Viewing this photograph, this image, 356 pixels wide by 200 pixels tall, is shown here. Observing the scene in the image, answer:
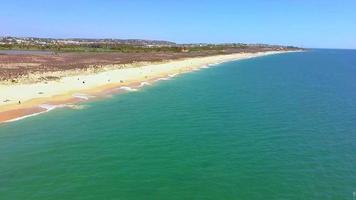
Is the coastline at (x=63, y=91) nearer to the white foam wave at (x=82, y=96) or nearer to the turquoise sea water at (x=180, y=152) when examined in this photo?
the white foam wave at (x=82, y=96)

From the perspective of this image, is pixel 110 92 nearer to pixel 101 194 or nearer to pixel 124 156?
pixel 124 156

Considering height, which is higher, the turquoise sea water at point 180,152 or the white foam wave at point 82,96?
the turquoise sea water at point 180,152

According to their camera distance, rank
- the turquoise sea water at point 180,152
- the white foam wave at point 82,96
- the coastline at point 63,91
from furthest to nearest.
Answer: the white foam wave at point 82,96, the coastline at point 63,91, the turquoise sea water at point 180,152

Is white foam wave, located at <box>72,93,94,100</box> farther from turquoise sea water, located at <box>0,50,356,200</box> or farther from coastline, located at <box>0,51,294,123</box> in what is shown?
turquoise sea water, located at <box>0,50,356,200</box>

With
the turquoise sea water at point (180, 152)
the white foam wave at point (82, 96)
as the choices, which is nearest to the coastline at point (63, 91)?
the white foam wave at point (82, 96)

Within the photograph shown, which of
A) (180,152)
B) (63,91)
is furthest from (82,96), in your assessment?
(180,152)

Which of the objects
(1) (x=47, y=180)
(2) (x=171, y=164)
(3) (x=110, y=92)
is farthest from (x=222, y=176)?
(3) (x=110, y=92)

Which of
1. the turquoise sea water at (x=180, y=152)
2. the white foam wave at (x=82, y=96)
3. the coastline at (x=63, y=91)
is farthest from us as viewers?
the white foam wave at (x=82, y=96)

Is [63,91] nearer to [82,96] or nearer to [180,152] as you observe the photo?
[82,96]
